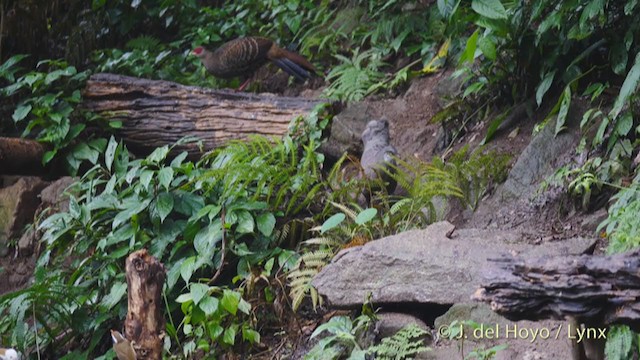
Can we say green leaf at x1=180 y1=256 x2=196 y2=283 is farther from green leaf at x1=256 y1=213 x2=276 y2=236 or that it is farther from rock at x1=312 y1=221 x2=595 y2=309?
rock at x1=312 y1=221 x2=595 y2=309

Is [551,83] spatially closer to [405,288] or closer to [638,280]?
[405,288]

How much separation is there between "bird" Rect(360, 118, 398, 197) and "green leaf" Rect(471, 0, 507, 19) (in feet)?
4.80

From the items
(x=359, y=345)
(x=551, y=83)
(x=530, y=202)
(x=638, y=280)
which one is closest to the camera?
(x=638, y=280)

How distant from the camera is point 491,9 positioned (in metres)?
4.80

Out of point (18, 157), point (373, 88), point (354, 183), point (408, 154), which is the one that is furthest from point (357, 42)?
point (18, 157)

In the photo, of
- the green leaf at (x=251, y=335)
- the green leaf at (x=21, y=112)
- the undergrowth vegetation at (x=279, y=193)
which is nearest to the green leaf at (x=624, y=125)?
the undergrowth vegetation at (x=279, y=193)

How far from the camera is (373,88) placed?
7.52 m

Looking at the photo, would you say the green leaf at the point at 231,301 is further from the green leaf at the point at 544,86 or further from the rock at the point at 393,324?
the green leaf at the point at 544,86

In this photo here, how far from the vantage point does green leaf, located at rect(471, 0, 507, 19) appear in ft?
15.7

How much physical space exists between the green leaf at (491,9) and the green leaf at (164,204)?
8.40 ft

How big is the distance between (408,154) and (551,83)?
1.37 m

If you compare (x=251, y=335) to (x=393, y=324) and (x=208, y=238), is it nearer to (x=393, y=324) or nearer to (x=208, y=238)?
(x=208, y=238)

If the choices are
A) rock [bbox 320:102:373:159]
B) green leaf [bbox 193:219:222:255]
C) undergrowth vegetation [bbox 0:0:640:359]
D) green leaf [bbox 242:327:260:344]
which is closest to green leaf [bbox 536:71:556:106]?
undergrowth vegetation [bbox 0:0:640:359]

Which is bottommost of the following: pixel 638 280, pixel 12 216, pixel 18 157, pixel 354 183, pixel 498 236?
pixel 12 216
